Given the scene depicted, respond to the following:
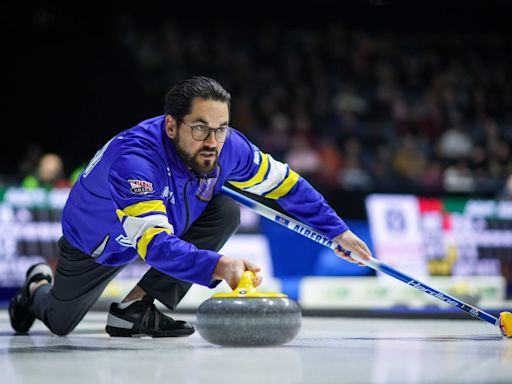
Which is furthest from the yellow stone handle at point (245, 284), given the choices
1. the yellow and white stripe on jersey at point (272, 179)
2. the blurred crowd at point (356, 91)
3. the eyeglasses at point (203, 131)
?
the blurred crowd at point (356, 91)

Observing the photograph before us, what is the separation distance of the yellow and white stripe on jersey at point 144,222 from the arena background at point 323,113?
3154 millimetres

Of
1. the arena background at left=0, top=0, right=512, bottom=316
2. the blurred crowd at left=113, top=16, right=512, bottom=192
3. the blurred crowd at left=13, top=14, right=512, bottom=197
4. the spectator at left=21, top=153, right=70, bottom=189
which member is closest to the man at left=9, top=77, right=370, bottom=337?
the arena background at left=0, top=0, right=512, bottom=316

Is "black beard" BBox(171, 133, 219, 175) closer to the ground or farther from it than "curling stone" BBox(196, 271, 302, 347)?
farther from it

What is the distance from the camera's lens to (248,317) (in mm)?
3250

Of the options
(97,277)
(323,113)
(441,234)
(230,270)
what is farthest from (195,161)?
(323,113)

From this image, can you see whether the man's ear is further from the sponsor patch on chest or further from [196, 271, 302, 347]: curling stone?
[196, 271, 302, 347]: curling stone

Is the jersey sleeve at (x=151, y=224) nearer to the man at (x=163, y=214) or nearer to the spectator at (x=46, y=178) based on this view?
the man at (x=163, y=214)

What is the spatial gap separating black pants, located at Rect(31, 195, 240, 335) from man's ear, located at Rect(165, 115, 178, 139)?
61 cm

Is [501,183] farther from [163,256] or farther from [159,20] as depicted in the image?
[163,256]

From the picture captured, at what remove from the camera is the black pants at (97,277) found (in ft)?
13.8

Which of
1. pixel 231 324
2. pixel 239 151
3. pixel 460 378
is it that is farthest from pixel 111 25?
pixel 460 378

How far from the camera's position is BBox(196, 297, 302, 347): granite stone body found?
3244 mm

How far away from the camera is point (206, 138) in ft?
11.9

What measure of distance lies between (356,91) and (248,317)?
11290 mm
